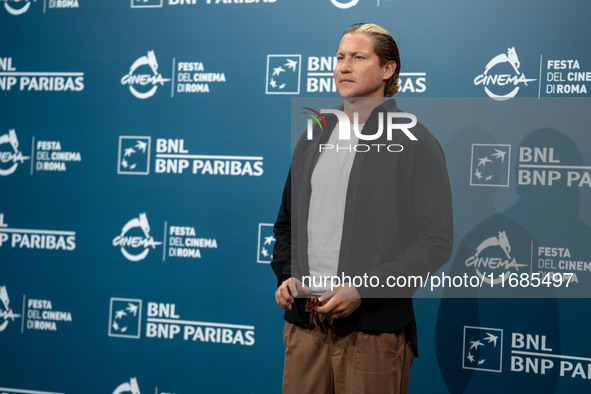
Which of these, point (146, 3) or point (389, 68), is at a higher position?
point (146, 3)

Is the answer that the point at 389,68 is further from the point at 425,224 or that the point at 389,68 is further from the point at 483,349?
the point at 483,349

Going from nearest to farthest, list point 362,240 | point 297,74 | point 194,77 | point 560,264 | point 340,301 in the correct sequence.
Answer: point 340,301 < point 362,240 < point 560,264 < point 297,74 < point 194,77

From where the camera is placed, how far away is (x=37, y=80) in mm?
3350

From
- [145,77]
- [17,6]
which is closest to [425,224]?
[145,77]

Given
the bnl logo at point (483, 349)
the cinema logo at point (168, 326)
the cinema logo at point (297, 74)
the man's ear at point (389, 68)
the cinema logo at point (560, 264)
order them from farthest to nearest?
the cinema logo at point (168, 326) < the cinema logo at point (297, 74) < the bnl logo at point (483, 349) < the cinema logo at point (560, 264) < the man's ear at point (389, 68)

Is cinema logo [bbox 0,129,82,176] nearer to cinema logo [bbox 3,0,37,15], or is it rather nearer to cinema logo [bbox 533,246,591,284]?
cinema logo [bbox 3,0,37,15]

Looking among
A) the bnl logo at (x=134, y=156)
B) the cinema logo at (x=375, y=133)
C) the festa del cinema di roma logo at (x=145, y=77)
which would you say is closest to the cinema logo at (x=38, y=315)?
the bnl logo at (x=134, y=156)

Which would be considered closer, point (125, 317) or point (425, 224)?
point (425, 224)

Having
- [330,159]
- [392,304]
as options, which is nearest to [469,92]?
[330,159]

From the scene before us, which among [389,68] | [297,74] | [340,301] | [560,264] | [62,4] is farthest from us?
[62,4]

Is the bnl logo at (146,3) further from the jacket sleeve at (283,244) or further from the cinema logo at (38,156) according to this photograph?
the jacket sleeve at (283,244)

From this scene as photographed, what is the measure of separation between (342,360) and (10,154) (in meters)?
2.29

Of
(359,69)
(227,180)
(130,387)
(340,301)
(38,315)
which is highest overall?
(359,69)

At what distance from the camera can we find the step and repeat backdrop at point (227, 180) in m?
2.69
